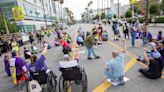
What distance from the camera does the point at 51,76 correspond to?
22.5ft

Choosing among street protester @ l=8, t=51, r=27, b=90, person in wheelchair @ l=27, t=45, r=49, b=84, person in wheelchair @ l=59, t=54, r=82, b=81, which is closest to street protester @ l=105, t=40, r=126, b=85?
person in wheelchair @ l=59, t=54, r=82, b=81

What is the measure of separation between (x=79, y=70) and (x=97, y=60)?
5.52 metres

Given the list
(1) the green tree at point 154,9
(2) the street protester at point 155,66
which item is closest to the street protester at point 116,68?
(2) the street protester at point 155,66

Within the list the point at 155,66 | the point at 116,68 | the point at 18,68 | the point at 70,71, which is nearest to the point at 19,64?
the point at 18,68

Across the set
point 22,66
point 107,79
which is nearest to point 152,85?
point 107,79

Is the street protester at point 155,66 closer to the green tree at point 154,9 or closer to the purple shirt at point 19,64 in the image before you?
the purple shirt at point 19,64

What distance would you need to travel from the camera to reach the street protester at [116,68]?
278 inches

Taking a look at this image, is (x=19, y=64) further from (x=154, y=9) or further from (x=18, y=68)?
(x=154, y=9)

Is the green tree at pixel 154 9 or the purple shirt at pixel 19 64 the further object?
the green tree at pixel 154 9

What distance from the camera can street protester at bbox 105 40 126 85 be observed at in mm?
7062

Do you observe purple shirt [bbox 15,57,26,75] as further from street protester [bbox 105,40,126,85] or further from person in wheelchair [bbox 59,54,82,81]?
street protester [bbox 105,40,126,85]

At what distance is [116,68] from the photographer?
7141mm

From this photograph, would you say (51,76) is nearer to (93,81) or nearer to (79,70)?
(79,70)

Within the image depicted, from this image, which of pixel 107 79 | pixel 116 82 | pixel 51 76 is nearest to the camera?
pixel 51 76
